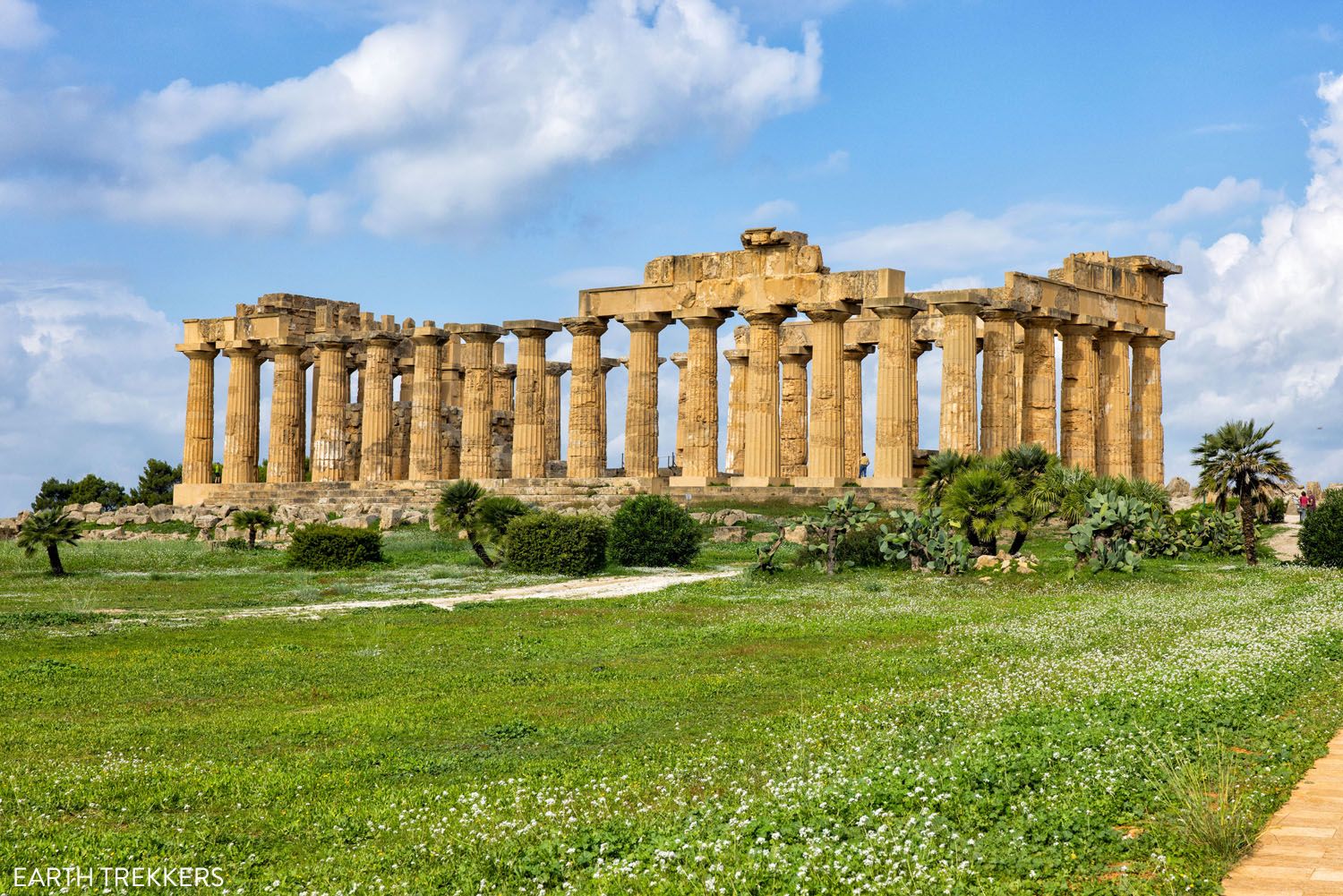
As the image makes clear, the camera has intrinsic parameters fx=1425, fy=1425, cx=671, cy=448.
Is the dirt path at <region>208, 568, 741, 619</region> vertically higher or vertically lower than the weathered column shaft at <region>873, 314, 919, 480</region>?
lower

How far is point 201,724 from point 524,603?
41.5 feet

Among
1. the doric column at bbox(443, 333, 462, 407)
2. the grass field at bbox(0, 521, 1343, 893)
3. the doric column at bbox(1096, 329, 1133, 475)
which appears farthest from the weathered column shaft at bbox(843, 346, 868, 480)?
the grass field at bbox(0, 521, 1343, 893)

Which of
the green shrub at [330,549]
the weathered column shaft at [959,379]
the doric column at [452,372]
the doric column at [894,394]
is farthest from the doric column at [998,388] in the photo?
the doric column at [452,372]

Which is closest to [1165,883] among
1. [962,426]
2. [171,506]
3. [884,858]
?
[884,858]

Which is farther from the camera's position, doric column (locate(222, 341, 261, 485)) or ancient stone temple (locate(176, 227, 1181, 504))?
doric column (locate(222, 341, 261, 485))

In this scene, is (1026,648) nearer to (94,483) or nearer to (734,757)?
(734,757)

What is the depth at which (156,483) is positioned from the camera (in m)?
81.0

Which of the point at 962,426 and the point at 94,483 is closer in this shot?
the point at 962,426

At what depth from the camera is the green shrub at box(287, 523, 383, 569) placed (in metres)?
36.3

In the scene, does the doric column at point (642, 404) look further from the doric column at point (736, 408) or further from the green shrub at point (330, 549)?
the green shrub at point (330, 549)

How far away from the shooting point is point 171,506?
56125 mm

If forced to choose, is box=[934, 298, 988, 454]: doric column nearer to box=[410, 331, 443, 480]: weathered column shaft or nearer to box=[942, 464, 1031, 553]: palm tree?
box=[942, 464, 1031, 553]: palm tree

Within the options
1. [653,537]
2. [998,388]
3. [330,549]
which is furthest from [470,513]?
[998,388]

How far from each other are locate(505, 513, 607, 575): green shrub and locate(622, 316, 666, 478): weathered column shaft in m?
15.7
